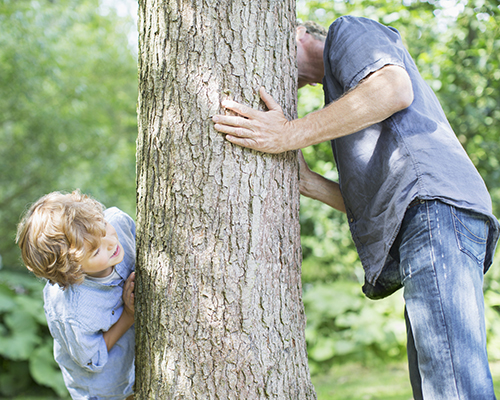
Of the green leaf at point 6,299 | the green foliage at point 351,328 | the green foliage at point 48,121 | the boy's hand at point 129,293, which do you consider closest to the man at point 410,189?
the boy's hand at point 129,293

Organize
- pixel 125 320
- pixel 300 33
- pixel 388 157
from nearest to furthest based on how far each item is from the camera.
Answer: pixel 388 157, pixel 125 320, pixel 300 33

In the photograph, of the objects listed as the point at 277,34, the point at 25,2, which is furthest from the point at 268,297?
the point at 25,2

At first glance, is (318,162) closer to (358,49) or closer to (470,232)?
(358,49)

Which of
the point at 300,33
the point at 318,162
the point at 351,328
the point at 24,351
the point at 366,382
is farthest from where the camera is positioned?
the point at 351,328

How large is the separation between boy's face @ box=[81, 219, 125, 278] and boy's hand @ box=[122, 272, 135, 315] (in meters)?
0.10

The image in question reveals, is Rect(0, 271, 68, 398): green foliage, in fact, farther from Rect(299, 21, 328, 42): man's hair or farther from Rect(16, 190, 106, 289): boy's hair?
Rect(299, 21, 328, 42): man's hair

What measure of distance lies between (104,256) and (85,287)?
18 centimetres

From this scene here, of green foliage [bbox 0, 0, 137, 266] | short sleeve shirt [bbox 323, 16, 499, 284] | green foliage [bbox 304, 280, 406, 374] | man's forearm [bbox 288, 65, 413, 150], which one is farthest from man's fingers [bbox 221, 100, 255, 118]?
green foliage [bbox 0, 0, 137, 266]

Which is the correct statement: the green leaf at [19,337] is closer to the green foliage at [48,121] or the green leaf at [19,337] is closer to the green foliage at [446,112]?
the green foliage at [48,121]

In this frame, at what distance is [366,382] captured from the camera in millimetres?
5059

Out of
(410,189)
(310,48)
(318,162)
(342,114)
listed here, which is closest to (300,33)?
(310,48)

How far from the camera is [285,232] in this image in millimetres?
1714

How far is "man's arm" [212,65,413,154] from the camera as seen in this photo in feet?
5.41

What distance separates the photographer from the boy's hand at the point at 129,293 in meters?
1.87
